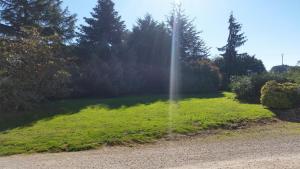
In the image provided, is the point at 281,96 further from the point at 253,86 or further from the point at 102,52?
the point at 102,52

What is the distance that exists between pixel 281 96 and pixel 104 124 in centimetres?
865

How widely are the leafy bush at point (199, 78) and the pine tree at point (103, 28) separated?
5.71 metres

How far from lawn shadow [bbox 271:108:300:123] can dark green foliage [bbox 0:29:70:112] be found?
10557 mm

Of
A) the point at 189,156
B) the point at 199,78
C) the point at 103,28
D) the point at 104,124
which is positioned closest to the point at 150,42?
the point at 103,28

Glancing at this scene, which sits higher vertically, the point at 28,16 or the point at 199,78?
the point at 28,16

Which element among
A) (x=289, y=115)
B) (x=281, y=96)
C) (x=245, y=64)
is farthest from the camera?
(x=245, y=64)

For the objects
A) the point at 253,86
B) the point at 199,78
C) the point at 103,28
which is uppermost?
the point at 103,28

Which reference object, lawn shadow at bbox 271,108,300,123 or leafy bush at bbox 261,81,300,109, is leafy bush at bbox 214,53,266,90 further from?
lawn shadow at bbox 271,108,300,123

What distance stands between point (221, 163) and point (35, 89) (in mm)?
12950

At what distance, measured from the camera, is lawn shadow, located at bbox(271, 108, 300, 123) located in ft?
53.7

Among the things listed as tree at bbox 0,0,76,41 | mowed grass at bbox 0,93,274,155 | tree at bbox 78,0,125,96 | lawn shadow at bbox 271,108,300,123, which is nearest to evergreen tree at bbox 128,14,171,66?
tree at bbox 78,0,125,96

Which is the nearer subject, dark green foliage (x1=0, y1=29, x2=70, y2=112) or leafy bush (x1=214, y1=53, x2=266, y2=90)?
dark green foliage (x1=0, y1=29, x2=70, y2=112)

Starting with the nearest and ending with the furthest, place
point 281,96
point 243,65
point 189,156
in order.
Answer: point 189,156 < point 281,96 < point 243,65

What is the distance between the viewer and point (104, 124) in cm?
1394
